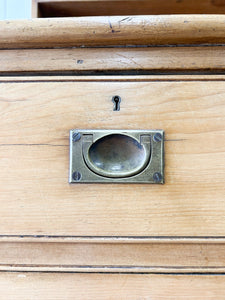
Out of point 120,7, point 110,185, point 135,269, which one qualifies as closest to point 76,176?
point 110,185

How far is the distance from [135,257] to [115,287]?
51 millimetres

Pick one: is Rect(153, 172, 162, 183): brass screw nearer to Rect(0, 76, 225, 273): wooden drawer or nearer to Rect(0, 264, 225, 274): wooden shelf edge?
Rect(0, 76, 225, 273): wooden drawer

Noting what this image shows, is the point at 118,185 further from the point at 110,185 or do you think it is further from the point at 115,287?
the point at 115,287

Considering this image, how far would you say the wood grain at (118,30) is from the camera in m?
0.37

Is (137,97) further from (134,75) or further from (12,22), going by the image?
(12,22)

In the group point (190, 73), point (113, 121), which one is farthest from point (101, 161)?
point (190, 73)

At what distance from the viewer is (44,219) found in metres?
0.39

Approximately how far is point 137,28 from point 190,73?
97 millimetres

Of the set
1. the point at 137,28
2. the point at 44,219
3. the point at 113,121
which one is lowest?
the point at 44,219

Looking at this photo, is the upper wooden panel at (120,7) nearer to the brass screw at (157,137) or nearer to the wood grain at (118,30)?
the wood grain at (118,30)

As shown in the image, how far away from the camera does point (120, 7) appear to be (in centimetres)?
67

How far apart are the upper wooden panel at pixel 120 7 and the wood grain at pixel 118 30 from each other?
1.00 ft

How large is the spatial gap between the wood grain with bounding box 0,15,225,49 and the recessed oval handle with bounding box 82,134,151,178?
13cm

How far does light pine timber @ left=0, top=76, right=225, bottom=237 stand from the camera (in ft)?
1.25
